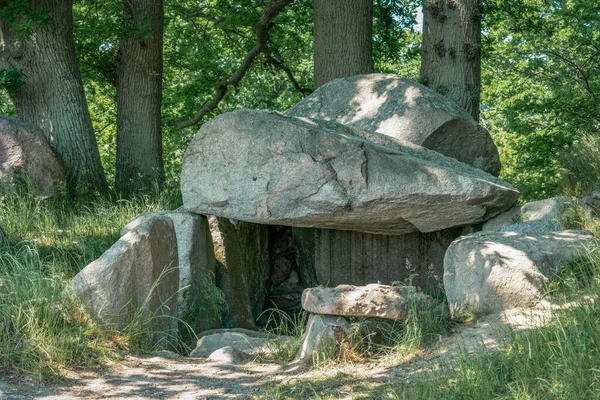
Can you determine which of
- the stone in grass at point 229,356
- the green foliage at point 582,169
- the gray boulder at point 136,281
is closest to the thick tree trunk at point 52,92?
the gray boulder at point 136,281

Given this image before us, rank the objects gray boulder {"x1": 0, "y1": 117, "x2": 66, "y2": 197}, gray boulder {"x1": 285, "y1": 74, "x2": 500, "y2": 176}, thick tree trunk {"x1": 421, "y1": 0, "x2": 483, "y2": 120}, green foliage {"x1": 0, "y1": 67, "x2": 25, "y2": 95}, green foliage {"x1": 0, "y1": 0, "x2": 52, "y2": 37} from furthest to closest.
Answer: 1. thick tree trunk {"x1": 421, "y1": 0, "x2": 483, "y2": 120}
2. green foliage {"x1": 0, "y1": 67, "x2": 25, "y2": 95}
3. green foliage {"x1": 0, "y1": 0, "x2": 52, "y2": 37}
4. gray boulder {"x1": 0, "y1": 117, "x2": 66, "y2": 197}
5. gray boulder {"x1": 285, "y1": 74, "x2": 500, "y2": 176}

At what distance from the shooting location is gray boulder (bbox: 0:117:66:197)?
888 cm

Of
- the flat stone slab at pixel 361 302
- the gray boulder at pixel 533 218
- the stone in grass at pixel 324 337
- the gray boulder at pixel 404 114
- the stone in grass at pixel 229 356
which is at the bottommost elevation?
the stone in grass at pixel 229 356

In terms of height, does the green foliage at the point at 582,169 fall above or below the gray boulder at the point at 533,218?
above

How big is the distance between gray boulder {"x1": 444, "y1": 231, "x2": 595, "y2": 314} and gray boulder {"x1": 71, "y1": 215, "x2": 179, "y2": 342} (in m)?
2.28

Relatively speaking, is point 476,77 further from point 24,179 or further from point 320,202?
point 24,179

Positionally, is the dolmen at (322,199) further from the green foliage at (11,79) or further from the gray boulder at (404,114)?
the green foliage at (11,79)

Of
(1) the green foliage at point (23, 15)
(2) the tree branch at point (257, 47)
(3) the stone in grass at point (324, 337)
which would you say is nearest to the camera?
(3) the stone in grass at point (324, 337)

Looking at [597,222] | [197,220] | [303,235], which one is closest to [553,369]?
[597,222]

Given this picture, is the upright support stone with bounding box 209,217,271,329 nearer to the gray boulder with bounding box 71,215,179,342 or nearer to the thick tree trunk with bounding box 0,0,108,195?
the gray boulder with bounding box 71,215,179,342

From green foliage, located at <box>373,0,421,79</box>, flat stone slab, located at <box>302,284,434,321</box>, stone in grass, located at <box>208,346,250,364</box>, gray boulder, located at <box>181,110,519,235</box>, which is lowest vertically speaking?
stone in grass, located at <box>208,346,250,364</box>

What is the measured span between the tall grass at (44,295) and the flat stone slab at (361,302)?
158cm

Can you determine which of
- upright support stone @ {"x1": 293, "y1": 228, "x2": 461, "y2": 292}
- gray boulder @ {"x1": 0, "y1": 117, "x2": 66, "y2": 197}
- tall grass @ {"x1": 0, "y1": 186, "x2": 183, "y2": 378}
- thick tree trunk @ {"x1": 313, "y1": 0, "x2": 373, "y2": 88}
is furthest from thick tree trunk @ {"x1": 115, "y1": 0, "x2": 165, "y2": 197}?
upright support stone @ {"x1": 293, "y1": 228, "x2": 461, "y2": 292}

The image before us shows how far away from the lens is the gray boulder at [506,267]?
6.05 metres
